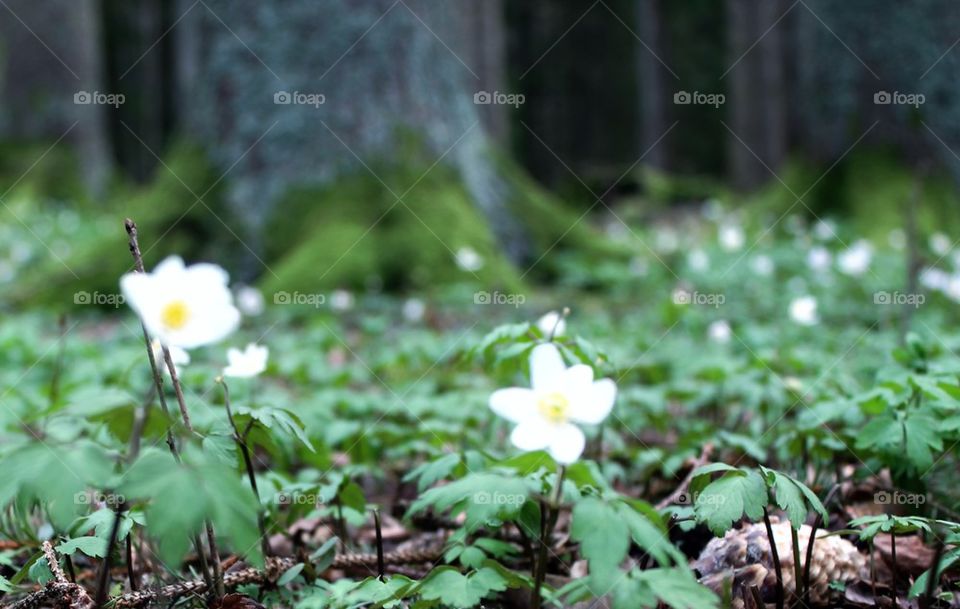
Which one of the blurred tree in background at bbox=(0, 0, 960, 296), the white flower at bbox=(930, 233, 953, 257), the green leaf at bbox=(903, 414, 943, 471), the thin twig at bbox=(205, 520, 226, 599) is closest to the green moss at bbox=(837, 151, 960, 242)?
the blurred tree in background at bbox=(0, 0, 960, 296)

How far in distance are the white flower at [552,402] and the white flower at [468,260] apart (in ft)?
12.7

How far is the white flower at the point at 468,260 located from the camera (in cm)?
509

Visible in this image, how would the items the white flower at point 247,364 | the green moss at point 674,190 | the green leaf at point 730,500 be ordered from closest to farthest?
the green leaf at point 730,500
the white flower at point 247,364
the green moss at point 674,190

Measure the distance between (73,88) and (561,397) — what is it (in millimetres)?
12328

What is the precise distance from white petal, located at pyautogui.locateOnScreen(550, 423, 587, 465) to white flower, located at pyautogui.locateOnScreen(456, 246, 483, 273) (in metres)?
3.95

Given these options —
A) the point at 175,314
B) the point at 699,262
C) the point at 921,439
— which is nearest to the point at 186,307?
the point at 175,314

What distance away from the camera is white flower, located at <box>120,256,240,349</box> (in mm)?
1024

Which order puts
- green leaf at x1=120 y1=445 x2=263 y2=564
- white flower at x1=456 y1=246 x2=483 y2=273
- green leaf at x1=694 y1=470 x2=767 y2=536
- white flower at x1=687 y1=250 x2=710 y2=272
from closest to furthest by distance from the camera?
green leaf at x1=120 y1=445 x2=263 y2=564
green leaf at x1=694 y1=470 x2=767 y2=536
white flower at x1=456 y1=246 x2=483 y2=273
white flower at x1=687 y1=250 x2=710 y2=272

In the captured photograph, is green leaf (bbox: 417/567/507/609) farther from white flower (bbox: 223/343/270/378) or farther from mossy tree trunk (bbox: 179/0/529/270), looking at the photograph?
mossy tree trunk (bbox: 179/0/529/270)

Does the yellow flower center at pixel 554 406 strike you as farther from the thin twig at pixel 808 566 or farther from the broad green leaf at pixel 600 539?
the thin twig at pixel 808 566

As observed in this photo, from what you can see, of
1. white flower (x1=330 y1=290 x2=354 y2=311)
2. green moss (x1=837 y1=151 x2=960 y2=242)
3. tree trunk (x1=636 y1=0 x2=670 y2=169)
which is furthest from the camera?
tree trunk (x1=636 y1=0 x2=670 y2=169)

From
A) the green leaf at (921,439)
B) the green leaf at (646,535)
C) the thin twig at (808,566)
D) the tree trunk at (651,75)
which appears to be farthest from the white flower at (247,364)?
the tree trunk at (651,75)

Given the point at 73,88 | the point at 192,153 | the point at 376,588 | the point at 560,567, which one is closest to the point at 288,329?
the point at 192,153

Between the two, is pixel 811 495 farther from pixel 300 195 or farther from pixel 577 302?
pixel 300 195
